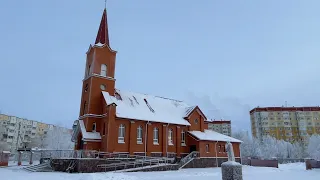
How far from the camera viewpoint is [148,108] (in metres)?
34.6

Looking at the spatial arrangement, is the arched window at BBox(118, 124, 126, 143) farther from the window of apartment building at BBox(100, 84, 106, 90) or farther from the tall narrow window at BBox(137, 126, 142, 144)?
the window of apartment building at BBox(100, 84, 106, 90)

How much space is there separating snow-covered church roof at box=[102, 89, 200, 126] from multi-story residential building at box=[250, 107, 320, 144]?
56.0 m

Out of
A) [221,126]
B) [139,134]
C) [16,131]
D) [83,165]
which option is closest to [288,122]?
[221,126]

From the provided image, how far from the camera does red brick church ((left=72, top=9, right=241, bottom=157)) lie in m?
28.9

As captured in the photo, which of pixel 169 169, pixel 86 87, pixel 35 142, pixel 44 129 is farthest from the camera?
pixel 44 129

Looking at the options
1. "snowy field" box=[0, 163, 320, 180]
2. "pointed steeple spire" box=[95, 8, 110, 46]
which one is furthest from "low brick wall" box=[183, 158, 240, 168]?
"pointed steeple spire" box=[95, 8, 110, 46]

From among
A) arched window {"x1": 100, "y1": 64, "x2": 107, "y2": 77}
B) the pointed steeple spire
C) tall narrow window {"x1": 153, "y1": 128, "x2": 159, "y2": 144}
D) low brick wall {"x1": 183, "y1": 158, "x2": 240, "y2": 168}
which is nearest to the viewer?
low brick wall {"x1": 183, "y1": 158, "x2": 240, "y2": 168}

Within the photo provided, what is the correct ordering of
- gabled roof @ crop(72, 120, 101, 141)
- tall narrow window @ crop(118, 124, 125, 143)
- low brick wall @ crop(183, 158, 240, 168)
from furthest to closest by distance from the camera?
1. low brick wall @ crop(183, 158, 240, 168)
2. tall narrow window @ crop(118, 124, 125, 143)
3. gabled roof @ crop(72, 120, 101, 141)

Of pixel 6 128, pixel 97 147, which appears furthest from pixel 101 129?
pixel 6 128

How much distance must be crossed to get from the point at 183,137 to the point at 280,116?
6313 cm

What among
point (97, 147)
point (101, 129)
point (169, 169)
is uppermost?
point (101, 129)

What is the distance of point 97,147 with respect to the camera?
2862 centimetres

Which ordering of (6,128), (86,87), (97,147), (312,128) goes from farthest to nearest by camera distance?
(312,128) → (6,128) → (86,87) → (97,147)

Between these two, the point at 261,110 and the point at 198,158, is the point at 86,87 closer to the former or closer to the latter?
the point at 198,158
